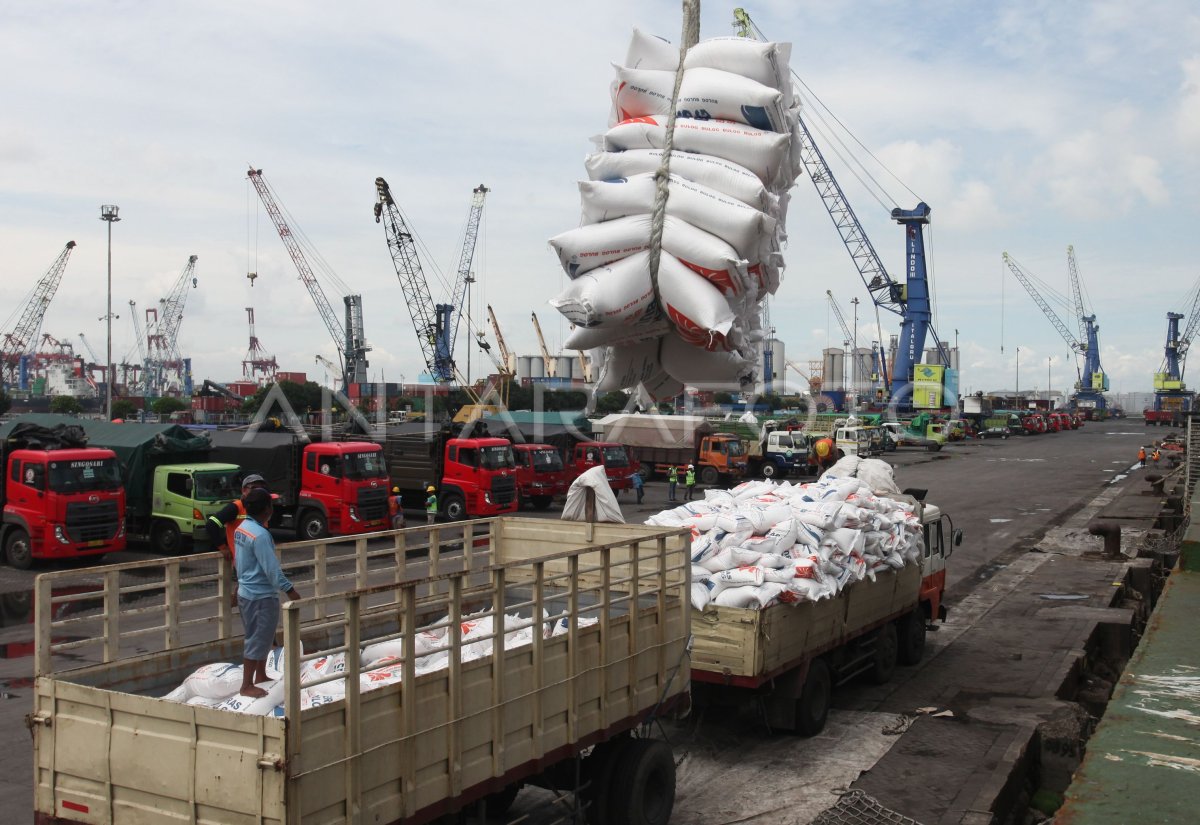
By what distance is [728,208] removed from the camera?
182 inches

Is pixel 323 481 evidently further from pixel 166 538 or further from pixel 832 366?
pixel 832 366

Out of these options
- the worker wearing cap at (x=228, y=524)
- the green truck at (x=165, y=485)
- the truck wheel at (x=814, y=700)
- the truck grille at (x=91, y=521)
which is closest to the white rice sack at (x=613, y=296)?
the worker wearing cap at (x=228, y=524)

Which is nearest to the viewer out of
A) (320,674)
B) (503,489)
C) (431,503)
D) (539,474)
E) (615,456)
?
(320,674)

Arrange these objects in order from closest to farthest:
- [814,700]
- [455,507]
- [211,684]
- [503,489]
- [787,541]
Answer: [211,684] → [787,541] → [814,700] → [503,489] → [455,507]

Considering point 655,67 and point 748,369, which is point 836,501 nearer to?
point 748,369

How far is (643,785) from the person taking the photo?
7.13 meters

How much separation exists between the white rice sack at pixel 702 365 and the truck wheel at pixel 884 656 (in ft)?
24.9

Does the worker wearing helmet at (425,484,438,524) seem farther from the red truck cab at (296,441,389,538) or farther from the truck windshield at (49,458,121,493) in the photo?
the truck windshield at (49,458,121,493)

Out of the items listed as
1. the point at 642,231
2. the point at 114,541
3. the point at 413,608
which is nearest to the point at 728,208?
the point at 642,231

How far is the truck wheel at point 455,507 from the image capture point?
2652cm

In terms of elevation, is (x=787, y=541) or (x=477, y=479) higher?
(x=787, y=541)

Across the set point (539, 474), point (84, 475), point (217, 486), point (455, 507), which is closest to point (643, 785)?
point (84, 475)

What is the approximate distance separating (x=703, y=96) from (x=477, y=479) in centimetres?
2218

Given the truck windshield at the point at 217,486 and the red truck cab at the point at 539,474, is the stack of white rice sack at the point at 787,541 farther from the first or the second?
the red truck cab at the point at 539,474
